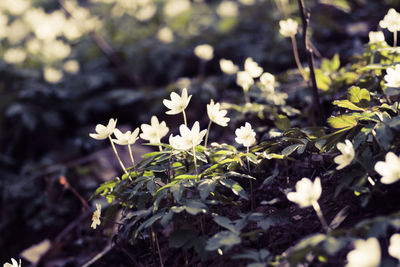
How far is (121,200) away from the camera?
1.90 metres

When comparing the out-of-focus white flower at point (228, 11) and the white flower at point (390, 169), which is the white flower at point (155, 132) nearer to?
the white flower at point (390, 169)

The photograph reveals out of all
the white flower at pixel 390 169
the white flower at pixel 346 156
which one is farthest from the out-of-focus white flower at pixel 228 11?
the white flower at pixel 390 169

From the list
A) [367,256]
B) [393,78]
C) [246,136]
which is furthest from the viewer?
[246,136]

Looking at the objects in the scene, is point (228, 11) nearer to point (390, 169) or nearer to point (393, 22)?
point (393, 22)

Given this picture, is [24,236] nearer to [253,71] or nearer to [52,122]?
[52,122]

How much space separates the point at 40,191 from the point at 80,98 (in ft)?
4.93

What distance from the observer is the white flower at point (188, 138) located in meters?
1.73

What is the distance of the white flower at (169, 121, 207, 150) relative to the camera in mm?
1727

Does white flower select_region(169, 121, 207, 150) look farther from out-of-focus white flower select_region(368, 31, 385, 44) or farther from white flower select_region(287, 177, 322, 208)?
out-of-focus white flower select_region(368, 31, 385, 44)

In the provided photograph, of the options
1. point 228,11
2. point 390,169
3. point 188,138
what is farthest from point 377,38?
point 228,11

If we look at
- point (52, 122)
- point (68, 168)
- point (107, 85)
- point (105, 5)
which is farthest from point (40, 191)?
point (105, 5)

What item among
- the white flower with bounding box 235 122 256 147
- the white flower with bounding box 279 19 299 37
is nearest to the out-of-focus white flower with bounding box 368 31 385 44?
the white flower with bounding box 279 19 299 37

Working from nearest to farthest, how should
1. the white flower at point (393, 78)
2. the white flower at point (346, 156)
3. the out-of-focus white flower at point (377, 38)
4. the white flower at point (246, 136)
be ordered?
the white flower at point (346, 156), the white flower at point (393, 78), the white flower at point (246, 136), the out-of-focus white flower at point (377, 38)

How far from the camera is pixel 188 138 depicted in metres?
1.74
